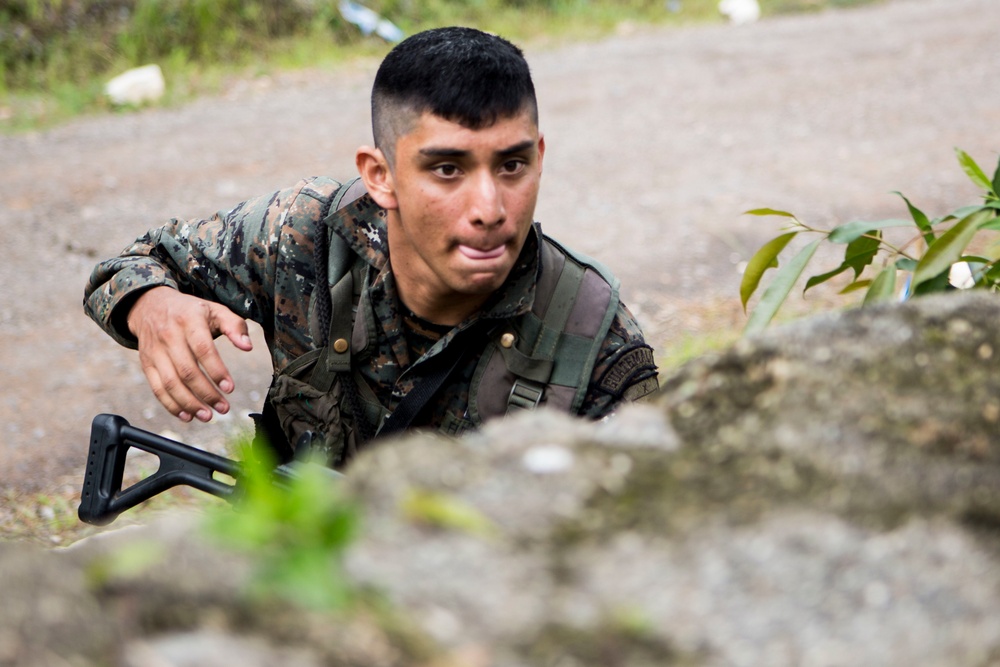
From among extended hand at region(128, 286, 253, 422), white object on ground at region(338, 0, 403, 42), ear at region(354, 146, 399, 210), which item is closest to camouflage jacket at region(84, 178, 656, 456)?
ear at region(354, 146, 399, 210)

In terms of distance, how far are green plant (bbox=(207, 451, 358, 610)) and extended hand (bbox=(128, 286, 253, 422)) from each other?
4.23ft

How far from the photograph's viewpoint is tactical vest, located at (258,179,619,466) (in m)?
2.56

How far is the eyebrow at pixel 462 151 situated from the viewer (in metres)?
2.38

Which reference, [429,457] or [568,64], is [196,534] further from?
[568,64]

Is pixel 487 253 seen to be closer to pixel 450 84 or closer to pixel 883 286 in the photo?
pixel 450 84

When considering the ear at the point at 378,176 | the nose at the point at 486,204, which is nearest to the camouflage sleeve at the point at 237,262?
the ear at the point at 378,176

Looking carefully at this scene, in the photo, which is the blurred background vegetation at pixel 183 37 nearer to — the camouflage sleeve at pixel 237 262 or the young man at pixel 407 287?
the camouflage sleeve at pixel 237 262

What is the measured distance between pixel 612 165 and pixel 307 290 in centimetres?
410

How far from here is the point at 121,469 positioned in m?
2.42

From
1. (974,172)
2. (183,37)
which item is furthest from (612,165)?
(974,172)

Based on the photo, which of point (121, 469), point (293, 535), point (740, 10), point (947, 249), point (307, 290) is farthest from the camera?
point (740, 10)

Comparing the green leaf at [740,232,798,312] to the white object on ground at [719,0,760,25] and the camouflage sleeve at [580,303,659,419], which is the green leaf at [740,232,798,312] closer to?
the camouflage sleeve at [580,303,659,419]

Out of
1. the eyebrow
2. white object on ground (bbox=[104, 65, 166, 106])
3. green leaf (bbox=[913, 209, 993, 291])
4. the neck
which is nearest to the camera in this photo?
green leaf (bbox=[913, 209, 993, 291])

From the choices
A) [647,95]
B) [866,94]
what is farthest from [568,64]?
→ [866,94]
